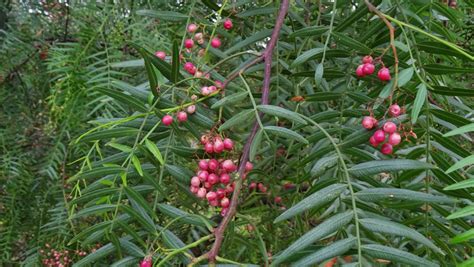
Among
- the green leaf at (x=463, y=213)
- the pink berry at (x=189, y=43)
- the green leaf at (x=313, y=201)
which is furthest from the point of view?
the pink berry at (x=189, y=43)

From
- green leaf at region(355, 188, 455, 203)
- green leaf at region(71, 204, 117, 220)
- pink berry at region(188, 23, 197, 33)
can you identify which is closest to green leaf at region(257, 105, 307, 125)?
green leaf at region(355, 188, 455, 203)

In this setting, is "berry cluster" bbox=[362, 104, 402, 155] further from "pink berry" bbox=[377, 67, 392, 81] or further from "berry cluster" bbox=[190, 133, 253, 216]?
"berry cluster" bbox=[190, 133, 253, 216]

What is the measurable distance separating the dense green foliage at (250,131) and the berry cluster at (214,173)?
2cm

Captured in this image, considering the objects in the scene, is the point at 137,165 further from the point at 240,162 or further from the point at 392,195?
the point at 392,195

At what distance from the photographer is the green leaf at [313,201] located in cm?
59

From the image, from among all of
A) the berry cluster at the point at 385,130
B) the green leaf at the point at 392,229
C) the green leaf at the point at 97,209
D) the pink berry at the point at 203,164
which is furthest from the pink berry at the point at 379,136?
the green leaf at the point at 97,209

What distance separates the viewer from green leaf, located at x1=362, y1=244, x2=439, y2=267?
55 cm

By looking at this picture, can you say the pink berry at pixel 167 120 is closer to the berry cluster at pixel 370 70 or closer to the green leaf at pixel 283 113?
the green leaf at pixel 283 113

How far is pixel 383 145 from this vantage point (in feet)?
2.28

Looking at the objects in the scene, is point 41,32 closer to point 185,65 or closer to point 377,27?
point 185,65

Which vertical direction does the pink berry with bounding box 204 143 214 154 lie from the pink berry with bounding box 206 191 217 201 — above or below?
above

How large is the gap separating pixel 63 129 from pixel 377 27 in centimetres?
75

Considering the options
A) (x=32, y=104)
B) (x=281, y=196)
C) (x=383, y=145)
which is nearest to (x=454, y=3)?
(x=281, y=196)

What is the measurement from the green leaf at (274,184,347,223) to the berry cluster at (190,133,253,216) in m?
0.11
